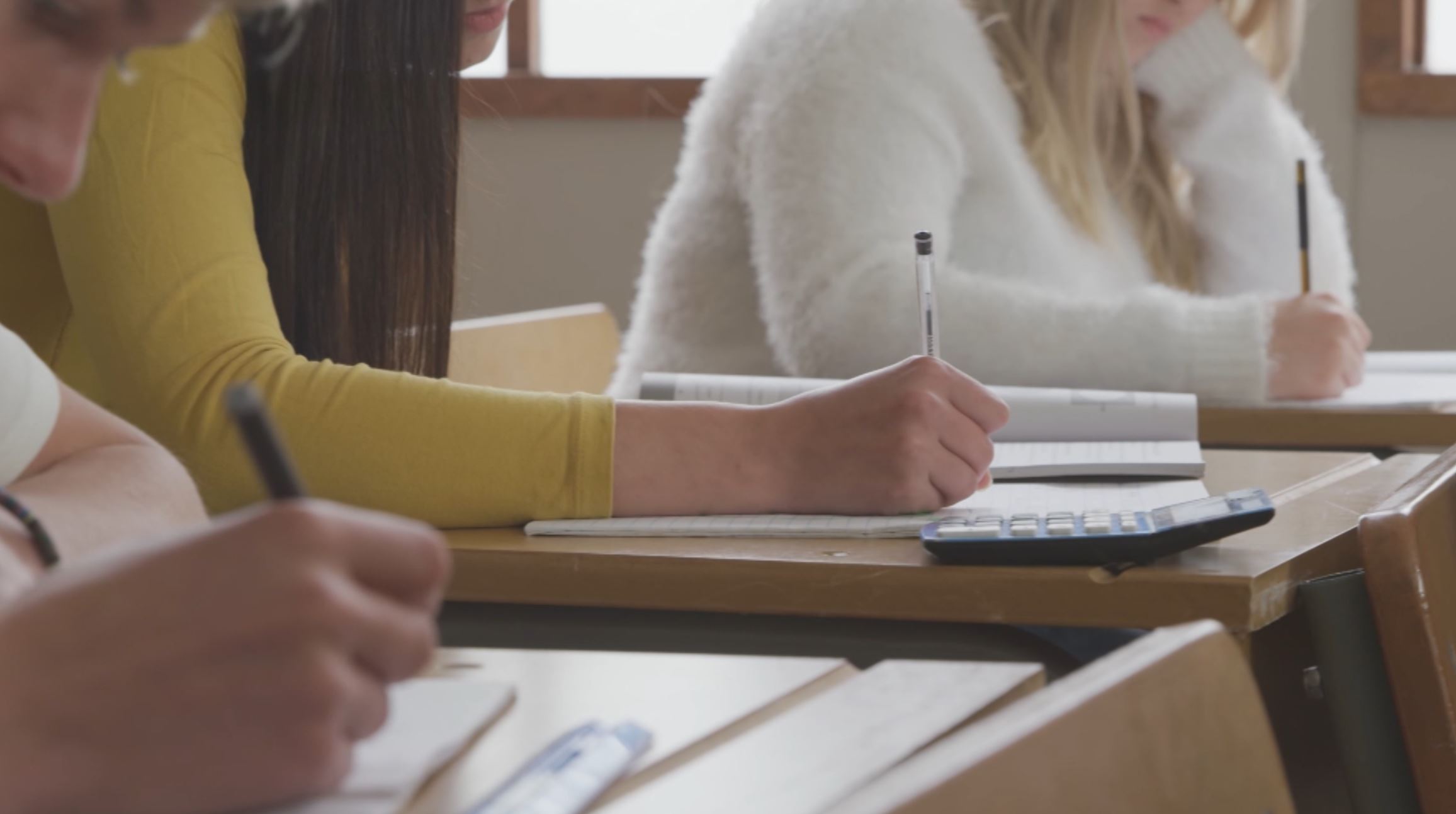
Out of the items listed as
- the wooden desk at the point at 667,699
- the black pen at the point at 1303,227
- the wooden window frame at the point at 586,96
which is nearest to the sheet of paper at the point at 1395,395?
the black pen at the point at 1303,227

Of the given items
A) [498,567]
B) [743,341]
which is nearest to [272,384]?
[498,567]

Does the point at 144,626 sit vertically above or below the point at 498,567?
above

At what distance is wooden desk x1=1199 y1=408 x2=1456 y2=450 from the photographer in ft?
4.59

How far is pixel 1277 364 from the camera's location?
5.09 feet

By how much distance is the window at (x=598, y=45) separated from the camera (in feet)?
10.4

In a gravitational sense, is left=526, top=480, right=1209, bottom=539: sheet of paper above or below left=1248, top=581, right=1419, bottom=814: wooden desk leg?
above

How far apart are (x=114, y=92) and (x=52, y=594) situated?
62cm

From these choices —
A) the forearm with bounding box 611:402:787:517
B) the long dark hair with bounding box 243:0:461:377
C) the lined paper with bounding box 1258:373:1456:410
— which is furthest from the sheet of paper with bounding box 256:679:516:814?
the lined paper with bounding box 1258:373:1456:410

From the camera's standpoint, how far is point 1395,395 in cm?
153

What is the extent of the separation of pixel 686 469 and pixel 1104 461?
0.29 m

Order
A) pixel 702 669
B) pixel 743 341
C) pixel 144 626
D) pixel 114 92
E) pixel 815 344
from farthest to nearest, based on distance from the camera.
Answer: pixel 743 341
pixel 815 344
pixel 114 92
pixel 702 669
pixel 144 626

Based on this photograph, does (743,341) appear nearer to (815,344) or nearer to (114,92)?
(815,344)

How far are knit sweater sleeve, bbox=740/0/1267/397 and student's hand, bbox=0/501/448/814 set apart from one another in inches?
43.6

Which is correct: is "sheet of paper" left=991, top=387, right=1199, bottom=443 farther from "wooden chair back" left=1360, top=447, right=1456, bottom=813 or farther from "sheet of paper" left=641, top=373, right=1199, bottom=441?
"wooden chair back" left=1360, top=447, right=1456, bottom=813
